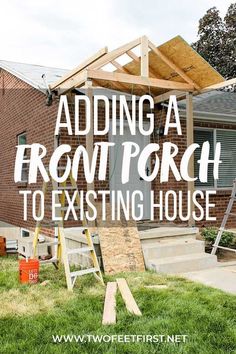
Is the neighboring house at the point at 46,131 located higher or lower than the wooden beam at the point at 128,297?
higher

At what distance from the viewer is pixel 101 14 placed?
1402cm

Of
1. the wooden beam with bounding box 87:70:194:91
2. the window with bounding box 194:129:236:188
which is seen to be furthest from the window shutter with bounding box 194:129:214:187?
the wooden beam with bounding box 87:70:194:91

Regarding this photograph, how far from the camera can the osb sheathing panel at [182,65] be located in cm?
800

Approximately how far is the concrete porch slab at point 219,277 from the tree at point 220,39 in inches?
822

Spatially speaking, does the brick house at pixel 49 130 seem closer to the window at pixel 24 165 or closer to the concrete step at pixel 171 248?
the window at pixel 24 165

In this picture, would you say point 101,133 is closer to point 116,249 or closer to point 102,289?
point 116,249

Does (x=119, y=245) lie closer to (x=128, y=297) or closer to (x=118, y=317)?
(x=128, y=297)

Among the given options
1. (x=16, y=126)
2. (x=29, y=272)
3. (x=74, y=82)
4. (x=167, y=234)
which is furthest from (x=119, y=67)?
(x=29, y=272)

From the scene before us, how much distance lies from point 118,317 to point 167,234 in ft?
12.1

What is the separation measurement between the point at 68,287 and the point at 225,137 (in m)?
7.03

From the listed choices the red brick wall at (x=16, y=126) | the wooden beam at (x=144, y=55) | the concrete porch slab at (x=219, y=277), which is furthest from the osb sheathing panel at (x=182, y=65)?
the concrete porch slab at (x=219, y=277)

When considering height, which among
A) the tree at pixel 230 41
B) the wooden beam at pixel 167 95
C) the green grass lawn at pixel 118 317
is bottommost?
the green grass lawn at pixel 118 317

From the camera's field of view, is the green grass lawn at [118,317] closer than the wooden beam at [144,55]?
Yes

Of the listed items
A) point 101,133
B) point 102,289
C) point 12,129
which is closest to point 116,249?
point 102,289
